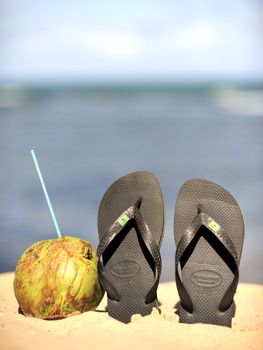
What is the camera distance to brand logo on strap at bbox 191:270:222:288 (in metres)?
3.69

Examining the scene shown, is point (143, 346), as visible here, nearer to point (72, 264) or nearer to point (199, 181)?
point (72, 264)

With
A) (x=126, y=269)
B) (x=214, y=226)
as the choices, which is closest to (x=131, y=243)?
(x=126, y=269)

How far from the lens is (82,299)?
3.62 m

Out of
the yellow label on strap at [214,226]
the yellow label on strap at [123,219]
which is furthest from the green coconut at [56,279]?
the yellow label on strap at [214,226]

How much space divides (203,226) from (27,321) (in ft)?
3.49

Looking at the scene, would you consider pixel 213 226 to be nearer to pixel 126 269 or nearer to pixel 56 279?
pixel 126 269

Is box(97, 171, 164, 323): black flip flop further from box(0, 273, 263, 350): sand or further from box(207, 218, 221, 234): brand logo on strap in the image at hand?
box(207, 218, 221, 234): brand logo on strap

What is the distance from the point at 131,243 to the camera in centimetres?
384

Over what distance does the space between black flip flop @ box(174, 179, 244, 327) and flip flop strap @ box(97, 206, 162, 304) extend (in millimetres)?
134

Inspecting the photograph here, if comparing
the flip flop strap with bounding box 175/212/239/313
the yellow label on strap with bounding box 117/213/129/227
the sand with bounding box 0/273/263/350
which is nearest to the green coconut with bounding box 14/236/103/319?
the sand with bounding box 0/273/263/350

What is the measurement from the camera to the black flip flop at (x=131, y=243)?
3621mm

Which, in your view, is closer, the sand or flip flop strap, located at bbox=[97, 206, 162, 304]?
the sand

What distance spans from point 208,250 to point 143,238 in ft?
1.32

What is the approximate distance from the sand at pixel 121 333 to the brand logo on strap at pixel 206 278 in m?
0.23
